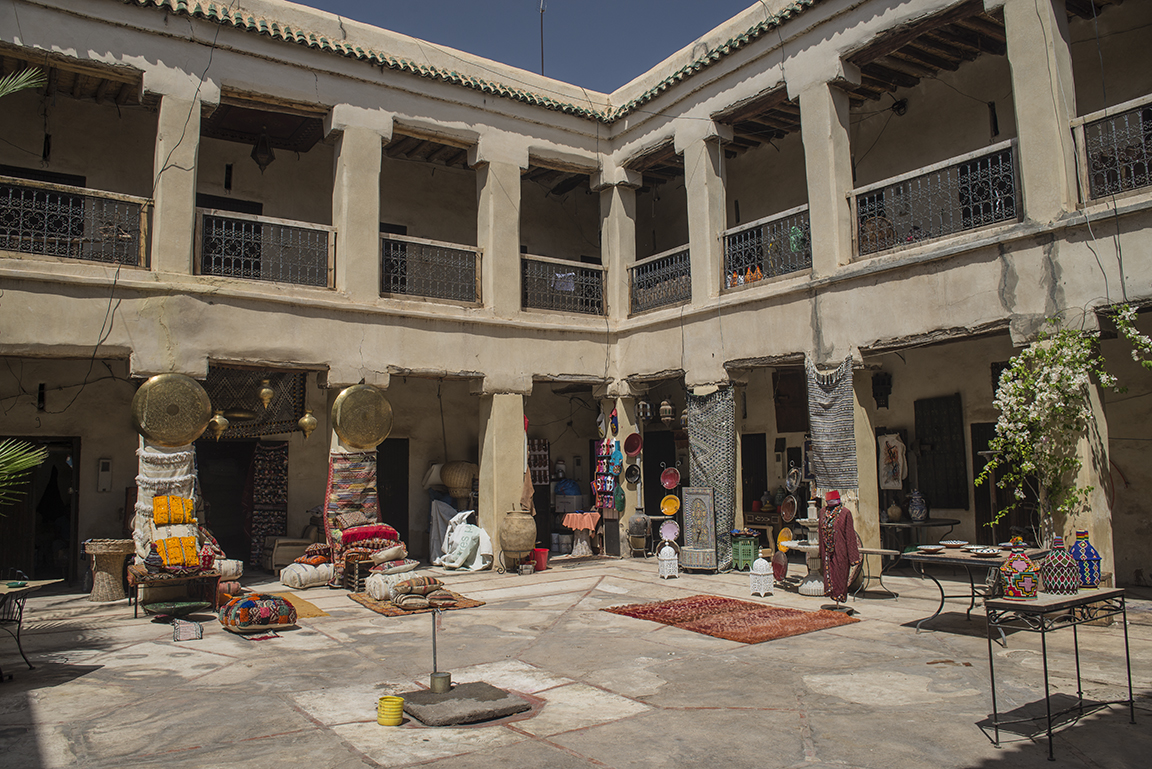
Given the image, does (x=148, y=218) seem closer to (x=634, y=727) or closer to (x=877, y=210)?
(x=634, y=727)

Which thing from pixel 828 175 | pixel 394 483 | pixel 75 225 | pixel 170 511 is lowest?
pixel 170 511

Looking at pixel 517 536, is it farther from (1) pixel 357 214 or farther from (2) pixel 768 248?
(2) pixel 768 248

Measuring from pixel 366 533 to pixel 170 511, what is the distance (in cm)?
250

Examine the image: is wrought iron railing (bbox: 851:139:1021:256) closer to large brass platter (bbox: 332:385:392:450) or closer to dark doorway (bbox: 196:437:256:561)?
large brass platter (bbox: 332:385:392:450)

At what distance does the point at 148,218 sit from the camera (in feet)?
33.7

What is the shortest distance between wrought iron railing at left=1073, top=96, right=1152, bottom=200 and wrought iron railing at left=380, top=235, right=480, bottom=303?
818 centimetres

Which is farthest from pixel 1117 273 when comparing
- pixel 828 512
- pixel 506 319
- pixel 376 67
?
pixel 376 67

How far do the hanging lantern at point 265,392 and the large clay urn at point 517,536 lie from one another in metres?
3.97

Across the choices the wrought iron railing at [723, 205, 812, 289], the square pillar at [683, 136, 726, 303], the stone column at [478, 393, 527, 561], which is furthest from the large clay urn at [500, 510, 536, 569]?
the wrought iron railing at [723, 205, 812, 289]

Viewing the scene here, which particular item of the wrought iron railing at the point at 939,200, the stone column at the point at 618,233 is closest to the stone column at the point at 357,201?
the stone column at the point at 618,233

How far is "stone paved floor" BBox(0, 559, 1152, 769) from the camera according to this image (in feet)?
14.8

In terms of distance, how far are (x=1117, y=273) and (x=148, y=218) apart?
1104 cm

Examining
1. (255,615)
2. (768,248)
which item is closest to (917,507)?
(768,248)

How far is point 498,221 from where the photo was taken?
1288 cm
